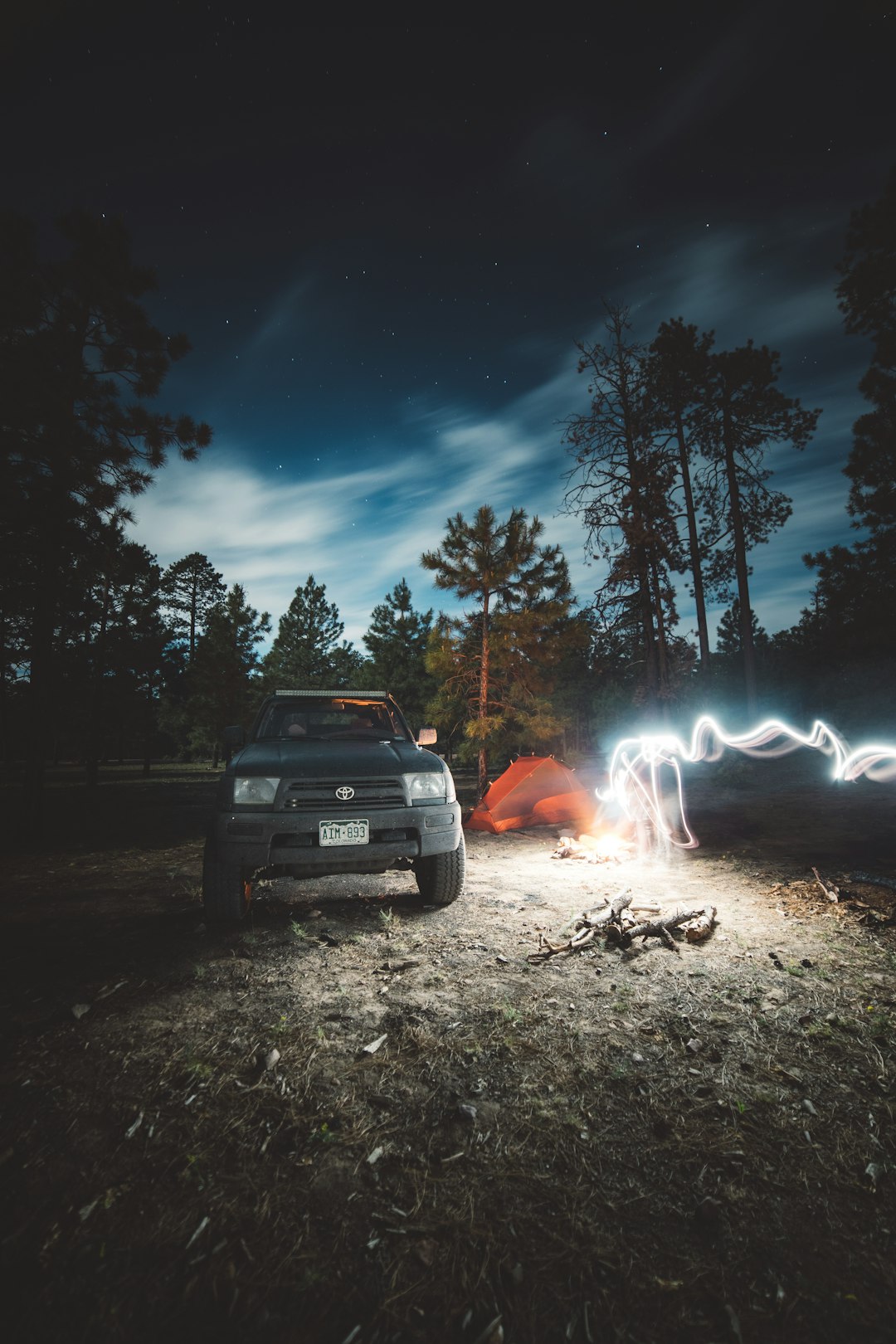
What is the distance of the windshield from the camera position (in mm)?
5621

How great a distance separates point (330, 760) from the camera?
14.7 ft

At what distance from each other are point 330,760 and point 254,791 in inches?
26.0

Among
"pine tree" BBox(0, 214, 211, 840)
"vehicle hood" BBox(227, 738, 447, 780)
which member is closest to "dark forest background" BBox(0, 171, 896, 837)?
"pine tree" BBox(0, 214, 211, 840)

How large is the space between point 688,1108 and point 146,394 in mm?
12034

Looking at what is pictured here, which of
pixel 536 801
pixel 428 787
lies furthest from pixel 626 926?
pixel 536 801

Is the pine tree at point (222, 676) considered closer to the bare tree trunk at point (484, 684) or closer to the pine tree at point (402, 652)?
the pine tree at point (402, 652)

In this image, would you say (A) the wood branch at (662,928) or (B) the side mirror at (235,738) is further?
(B) the side mirror at (235,738)

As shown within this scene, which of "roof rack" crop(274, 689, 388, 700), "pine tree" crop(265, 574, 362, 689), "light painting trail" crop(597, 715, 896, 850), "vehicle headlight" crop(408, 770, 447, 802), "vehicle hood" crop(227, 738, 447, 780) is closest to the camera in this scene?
"vehicle hood" crop(227, 738, 447, 780)

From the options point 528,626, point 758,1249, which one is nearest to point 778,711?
point 528,626

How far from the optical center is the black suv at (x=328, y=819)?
4.09 m

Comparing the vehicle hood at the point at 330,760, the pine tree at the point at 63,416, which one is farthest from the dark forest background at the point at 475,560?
the vehicle hood at the point at 330,760

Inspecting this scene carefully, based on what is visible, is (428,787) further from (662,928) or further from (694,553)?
(694,553)

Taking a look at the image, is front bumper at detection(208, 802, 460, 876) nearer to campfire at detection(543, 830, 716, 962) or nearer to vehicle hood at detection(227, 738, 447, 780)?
vehicle hood at detection(227, 738, 447, 780)

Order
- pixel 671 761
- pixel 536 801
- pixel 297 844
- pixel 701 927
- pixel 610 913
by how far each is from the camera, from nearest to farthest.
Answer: pixel 297 844 < pixel 701 927 < pixel 610 913 < pixel 671 761 < pixel 536 801
